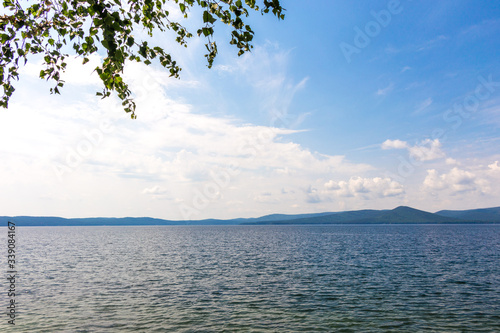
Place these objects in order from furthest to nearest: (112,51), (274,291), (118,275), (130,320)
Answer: (118,275) < (274,291) < (130,320) < (112,51)

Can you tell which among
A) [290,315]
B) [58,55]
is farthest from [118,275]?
[58,55]

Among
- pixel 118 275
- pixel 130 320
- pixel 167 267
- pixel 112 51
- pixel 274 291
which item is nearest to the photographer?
pixel 112 51

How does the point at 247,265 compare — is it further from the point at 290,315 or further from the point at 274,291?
the point at 290,315

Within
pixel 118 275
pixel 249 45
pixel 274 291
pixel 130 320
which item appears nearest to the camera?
pixel 249 45

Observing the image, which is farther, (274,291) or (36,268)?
(36,268)

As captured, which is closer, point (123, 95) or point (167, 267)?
point (123, 95)

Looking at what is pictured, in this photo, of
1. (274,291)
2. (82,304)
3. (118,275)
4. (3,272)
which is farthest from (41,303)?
(3,272)

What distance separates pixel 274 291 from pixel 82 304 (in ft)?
62.7

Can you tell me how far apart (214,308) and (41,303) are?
17.0m

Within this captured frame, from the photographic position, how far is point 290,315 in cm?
2552

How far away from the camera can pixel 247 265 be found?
54094mm

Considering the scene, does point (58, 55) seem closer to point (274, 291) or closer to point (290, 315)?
point (290, 315)

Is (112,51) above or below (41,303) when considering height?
above

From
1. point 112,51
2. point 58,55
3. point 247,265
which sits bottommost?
point 247,265
